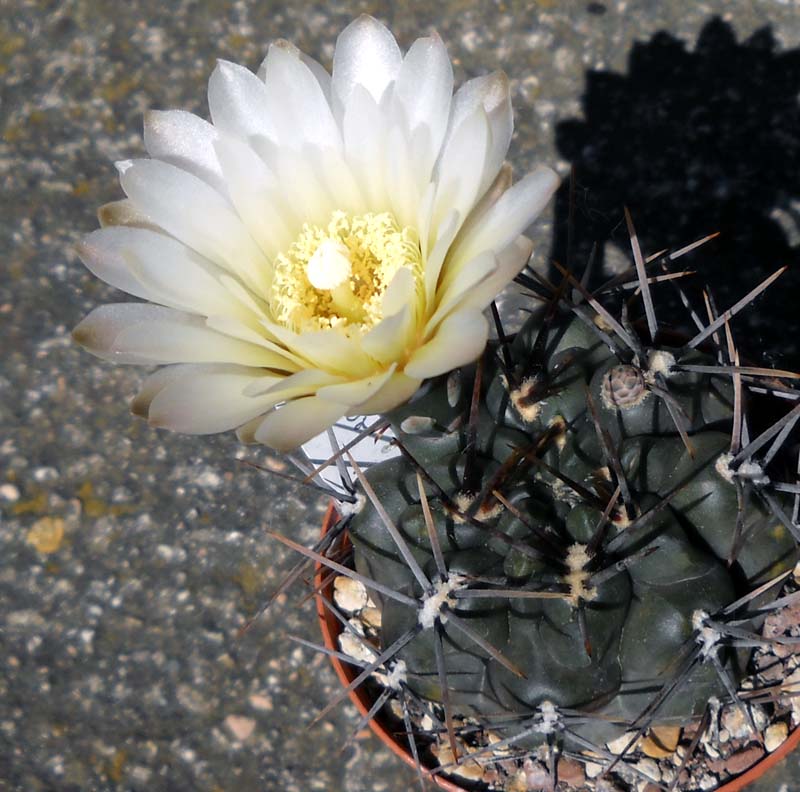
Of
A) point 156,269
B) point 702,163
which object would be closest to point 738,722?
point 156,269

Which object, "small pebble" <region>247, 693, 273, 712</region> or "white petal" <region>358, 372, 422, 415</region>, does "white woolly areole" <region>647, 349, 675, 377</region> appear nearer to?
"white petal" <region>358, 372, 422, 415</region>

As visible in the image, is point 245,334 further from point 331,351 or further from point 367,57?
point 367,57

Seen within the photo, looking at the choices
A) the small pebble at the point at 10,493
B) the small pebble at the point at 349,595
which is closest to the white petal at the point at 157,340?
the small pebble at the point at 349,595

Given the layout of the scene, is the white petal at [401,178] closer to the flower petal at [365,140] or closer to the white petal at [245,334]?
the flower petal at [365,140]

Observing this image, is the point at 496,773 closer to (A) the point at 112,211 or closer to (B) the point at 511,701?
(B) the point at 511,701

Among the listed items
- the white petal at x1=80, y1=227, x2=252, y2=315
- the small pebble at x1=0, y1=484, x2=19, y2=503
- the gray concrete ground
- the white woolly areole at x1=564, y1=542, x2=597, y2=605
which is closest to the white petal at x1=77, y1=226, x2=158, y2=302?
the white petal at x1=80, y1=227, x2=252, y2=315

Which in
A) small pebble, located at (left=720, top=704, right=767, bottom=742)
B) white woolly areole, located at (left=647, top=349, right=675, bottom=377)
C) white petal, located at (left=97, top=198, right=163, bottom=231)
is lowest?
small pebble, located at (left=720, top=704, right=767, bottom=742)
